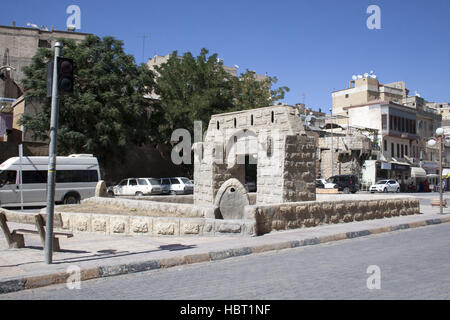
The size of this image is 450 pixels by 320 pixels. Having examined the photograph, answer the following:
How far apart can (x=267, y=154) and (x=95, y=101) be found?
15.2 metres

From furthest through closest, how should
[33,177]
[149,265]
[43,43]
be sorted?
[43,43] → [33,177] → [149,265]

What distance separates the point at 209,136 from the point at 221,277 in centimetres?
990

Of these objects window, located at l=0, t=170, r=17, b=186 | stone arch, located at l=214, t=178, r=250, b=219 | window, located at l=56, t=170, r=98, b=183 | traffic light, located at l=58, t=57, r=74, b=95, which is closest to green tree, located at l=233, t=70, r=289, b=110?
window, located at l=56, t=170, r=98, b=183

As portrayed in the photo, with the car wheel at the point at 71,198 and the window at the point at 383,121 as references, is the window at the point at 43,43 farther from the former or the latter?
the window at the point at 383,121

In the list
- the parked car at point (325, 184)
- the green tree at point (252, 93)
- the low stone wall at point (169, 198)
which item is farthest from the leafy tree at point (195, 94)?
the low stone wall at point (169, 198)

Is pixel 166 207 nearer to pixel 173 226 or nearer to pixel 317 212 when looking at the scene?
pixel 173 226

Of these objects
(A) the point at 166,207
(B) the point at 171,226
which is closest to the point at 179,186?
(A) the point at 166,207

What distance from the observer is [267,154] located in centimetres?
1308

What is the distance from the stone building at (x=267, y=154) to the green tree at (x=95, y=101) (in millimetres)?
11821

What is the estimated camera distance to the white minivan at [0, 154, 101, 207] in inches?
734

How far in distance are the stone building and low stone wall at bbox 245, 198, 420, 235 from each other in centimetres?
136

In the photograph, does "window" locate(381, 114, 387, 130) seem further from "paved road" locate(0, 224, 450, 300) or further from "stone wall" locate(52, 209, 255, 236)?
"stone wall" locate(52, 209, 255, 236)

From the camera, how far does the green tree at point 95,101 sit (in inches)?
967
